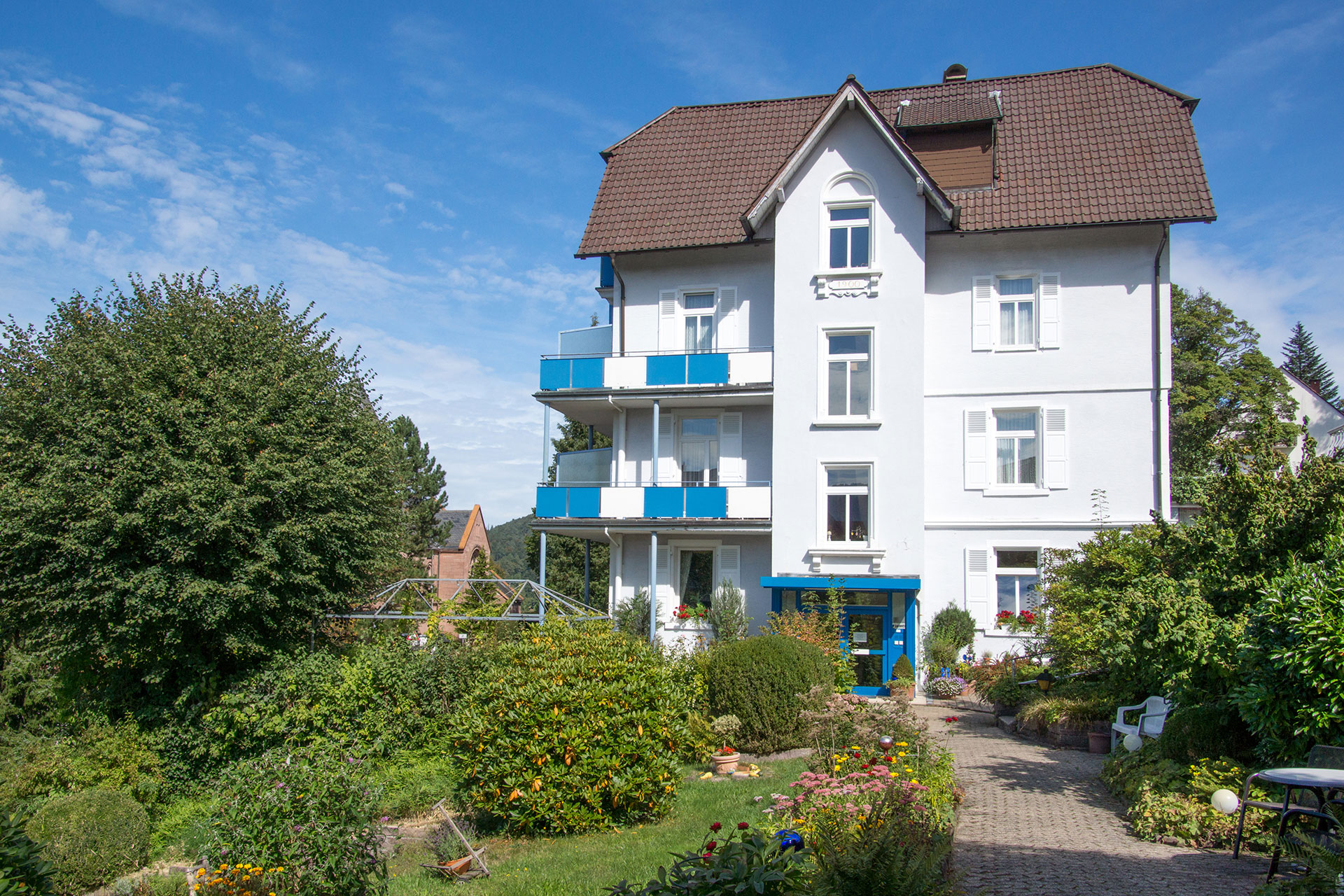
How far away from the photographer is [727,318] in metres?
22.6

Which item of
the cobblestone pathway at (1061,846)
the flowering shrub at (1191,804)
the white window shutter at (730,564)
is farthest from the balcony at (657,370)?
the flowering shrub at (1191,804)

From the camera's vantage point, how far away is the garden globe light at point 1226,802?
325 inches

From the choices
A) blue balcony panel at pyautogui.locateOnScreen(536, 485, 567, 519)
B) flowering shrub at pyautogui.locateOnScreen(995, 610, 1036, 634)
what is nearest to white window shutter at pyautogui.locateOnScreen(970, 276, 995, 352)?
flowering shrub at pyautogui.locateOnScreen(995, 610, 1036, 634)

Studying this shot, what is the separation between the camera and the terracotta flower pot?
42.4 feet

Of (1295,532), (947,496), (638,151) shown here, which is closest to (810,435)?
(947,496)

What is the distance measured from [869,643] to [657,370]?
7705 millimetres

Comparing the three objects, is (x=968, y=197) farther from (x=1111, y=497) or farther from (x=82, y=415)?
(x=82, y=415)

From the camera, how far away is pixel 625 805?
10617 millimetres

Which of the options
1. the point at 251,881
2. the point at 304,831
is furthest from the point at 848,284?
the point at 251,881

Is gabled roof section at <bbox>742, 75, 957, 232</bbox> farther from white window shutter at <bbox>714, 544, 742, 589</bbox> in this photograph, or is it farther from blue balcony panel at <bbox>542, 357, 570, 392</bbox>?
white window shutter at <bbox>714, 544, 742, 589</bbox>

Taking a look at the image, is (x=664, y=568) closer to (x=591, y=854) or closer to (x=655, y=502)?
(x=655, y=502)

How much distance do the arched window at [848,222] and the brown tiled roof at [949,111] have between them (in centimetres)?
259

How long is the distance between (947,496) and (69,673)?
57.1ft

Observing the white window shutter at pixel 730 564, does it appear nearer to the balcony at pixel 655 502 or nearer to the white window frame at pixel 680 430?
the balcony at pixel 655 502
